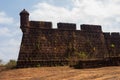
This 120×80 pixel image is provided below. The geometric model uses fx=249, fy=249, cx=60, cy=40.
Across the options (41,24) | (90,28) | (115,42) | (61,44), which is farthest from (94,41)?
(41,24)

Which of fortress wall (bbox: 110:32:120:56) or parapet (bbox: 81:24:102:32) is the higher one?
parapet (bbox: 81:24:102:32)

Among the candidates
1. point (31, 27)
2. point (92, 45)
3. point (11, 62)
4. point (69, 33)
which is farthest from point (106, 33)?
point (11, 62)

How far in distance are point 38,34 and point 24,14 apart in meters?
1.78

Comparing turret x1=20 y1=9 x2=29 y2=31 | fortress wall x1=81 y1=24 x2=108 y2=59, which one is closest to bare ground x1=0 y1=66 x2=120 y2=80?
turret x1=20 y1=9 x2=29 y2=31

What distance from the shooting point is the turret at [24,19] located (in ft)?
57.4

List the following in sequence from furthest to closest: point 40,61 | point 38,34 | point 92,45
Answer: point 92,45
point 38,34
point 40,61

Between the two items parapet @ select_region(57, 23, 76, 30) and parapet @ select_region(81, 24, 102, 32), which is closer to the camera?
parapet @ select_region(57, 23, 76, 30)

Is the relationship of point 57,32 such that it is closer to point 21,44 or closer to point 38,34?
point 38,34

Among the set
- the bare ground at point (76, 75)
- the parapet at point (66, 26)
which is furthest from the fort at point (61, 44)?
the bare ground at point (76, 75)

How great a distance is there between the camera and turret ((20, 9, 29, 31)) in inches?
689

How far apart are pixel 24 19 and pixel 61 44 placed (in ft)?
11.0

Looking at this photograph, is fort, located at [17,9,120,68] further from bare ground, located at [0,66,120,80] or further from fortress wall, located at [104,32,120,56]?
bare ground, located at [0,66,120,80]

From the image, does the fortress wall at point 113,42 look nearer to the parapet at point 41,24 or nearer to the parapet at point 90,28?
the parapet at point 90,28

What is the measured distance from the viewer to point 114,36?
830 inches
